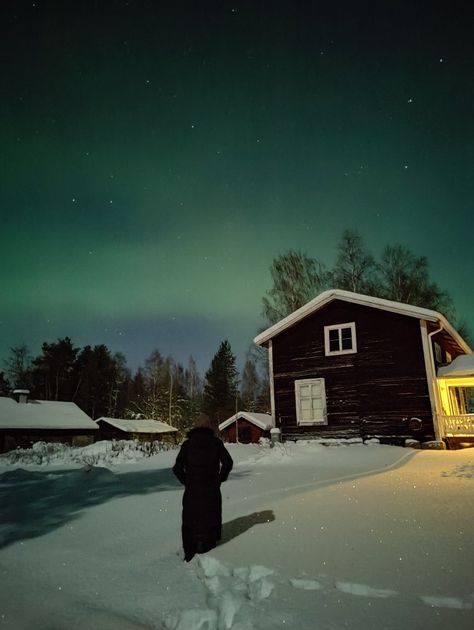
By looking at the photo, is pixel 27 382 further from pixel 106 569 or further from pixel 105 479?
pixel 106 569

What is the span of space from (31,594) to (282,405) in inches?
576

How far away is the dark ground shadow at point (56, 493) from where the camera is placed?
6.46 metres

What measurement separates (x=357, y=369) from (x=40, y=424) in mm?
20710

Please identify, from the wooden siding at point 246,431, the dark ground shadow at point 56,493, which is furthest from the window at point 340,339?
the wooden siding at point 246,431

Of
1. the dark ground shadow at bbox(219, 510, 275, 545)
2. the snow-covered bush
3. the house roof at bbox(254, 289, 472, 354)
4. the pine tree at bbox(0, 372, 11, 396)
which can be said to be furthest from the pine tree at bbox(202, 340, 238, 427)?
the dark ground shadow at bbox(219, 510, 275, 545)

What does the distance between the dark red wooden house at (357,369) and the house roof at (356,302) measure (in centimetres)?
4

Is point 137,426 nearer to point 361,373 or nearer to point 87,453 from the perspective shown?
point 87,453

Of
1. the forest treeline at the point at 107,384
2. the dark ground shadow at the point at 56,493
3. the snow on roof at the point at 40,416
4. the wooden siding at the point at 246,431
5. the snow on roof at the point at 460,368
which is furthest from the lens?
the forest treeline at the point at 107,384

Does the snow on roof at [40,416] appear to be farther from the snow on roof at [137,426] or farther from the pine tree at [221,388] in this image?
the pine tree at [221,388]

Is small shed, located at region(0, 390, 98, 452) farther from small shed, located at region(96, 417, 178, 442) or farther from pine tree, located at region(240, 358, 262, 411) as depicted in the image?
pine tree, located at region(240, 358, 262, 411)

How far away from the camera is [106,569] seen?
4.52 meters

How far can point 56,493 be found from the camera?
27.1ft

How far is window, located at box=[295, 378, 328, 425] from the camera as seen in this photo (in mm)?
17109

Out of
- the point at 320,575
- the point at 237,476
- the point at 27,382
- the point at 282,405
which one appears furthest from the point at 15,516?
the point at 27,382
